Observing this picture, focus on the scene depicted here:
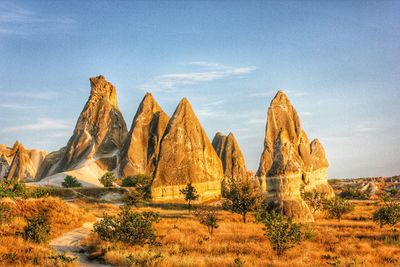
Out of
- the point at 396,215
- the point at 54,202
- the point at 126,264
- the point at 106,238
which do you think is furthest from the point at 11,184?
the point at 396,215

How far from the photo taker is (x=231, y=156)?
72.7 metres

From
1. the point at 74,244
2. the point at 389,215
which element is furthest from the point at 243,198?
the point at 74,244

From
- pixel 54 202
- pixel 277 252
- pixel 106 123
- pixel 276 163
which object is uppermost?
pixel 106 123

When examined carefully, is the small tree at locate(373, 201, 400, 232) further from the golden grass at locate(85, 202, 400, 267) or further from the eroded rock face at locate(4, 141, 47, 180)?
Answer: the eroded rock face at locate(4, 141, 47, 180)

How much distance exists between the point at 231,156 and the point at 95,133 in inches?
1032

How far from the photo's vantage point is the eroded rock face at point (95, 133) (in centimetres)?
7212

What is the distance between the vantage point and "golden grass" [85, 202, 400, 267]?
13.1 m

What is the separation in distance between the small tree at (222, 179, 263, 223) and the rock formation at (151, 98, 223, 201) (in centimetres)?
1603

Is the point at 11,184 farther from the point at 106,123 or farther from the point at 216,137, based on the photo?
the point at 216,137

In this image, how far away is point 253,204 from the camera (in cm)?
2712

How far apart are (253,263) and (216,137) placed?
216 ft

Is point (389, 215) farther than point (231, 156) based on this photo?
No

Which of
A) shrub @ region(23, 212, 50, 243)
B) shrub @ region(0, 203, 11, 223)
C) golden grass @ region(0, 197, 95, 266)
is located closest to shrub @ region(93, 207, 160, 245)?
shrub @ region(23, 212, 50, 243)

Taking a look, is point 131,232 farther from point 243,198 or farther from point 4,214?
point 243,198
